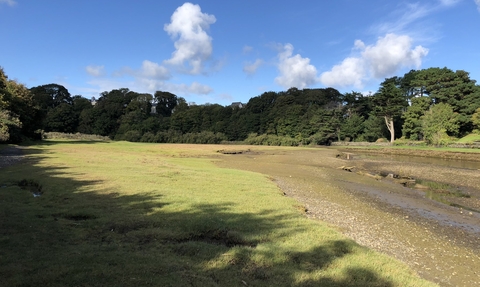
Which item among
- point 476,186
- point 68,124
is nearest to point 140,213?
point 476,186

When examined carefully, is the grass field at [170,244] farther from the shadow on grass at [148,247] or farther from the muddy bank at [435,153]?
the muddy bank at [435,153]

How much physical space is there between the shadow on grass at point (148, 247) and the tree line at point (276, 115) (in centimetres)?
3635

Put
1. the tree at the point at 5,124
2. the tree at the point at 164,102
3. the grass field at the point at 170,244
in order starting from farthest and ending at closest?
the tree at the point at 164,102 < the tree at the point at 5,124 < the grass field at the point at 170,244

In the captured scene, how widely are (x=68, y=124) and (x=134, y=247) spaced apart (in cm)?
11397

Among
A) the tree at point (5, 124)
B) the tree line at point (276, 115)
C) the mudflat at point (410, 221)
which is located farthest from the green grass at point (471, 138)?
the tree at point (5, 124)

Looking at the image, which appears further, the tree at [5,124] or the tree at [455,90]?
the tree at [455,90]

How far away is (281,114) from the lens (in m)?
109

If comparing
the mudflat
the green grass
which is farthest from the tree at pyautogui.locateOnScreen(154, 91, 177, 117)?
the mudflat

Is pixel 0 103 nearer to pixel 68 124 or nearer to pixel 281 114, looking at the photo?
pixel 68 124

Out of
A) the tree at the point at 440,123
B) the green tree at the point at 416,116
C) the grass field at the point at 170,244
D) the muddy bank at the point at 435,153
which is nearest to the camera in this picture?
the grass field at the point at 170,244

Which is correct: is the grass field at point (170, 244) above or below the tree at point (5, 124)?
below

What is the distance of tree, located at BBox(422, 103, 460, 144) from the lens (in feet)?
211

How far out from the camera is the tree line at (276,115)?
62.8 m

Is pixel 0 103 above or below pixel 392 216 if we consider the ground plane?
above
